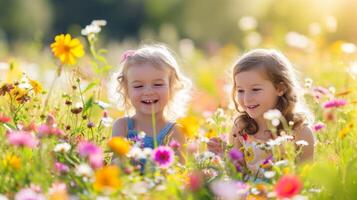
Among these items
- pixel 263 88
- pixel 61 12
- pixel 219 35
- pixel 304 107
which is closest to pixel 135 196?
pixel 263 88

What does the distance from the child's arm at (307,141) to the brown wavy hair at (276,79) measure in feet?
0.19

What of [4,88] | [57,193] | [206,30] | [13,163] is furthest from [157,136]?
[206,30]

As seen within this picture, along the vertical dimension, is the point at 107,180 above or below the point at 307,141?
below

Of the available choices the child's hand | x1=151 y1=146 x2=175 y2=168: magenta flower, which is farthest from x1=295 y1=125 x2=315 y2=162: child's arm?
x1=151 y1=146 x2=175 y2=168: magenta flower

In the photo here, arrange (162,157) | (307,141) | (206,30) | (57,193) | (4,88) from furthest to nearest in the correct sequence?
(206,30) < (307,141) < (4,88) < (162,157) < (57,193)

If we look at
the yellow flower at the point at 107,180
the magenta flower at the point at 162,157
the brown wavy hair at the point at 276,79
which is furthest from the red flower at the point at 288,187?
the brown wavy hair at the point at 276,79

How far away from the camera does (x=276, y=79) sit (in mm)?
3605

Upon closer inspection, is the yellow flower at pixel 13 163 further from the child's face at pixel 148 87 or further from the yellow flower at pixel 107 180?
the child's face at pixel 148 87

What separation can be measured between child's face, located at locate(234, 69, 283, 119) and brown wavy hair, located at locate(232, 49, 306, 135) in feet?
0.09

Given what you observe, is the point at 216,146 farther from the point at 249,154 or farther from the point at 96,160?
the point at 96,160

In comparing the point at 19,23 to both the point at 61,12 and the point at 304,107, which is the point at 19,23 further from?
the point at 304,107

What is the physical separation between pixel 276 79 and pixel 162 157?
1231 millimetres

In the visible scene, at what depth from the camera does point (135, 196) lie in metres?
2.27

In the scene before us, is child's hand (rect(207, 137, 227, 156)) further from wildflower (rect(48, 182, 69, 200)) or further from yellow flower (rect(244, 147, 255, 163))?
wildflower (rect(48, 182, 69, 200))
